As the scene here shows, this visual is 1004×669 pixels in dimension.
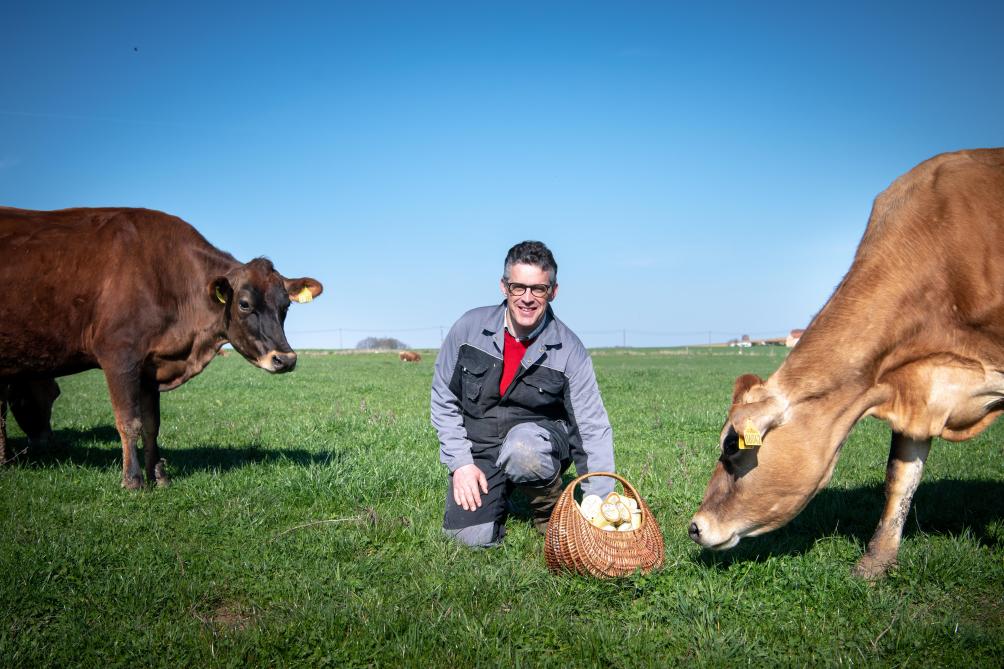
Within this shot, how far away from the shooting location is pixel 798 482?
4102 mm

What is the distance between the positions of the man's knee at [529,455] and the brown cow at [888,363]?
3.66 ft

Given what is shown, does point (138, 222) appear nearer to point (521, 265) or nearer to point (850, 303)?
point (521, 265)

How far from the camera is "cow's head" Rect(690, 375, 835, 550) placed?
406cm

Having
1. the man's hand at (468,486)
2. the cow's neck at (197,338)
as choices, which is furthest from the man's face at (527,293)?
the cow's neck at (197,338)

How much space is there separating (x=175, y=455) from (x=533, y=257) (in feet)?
18.2

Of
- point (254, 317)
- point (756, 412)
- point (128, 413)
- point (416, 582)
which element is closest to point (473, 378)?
point (416, 582)

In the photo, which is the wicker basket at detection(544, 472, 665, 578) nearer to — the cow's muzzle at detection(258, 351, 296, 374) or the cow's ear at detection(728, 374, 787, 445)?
the cow's ear at detection(728, 374, 787, 445)

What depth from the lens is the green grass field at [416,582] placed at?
3.48 metres

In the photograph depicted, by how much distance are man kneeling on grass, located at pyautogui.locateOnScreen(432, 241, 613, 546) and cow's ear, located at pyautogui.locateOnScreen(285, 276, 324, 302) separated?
3391 mm

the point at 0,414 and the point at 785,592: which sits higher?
the point at 0,414

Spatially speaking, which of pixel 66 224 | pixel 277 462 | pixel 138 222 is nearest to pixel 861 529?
pixel 277 462

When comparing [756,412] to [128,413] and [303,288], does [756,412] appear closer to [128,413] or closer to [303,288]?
[128,413]

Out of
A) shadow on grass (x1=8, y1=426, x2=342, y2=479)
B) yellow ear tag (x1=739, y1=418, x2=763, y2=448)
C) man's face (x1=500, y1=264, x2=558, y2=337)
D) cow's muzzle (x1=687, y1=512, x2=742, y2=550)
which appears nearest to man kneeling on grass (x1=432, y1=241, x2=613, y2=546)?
man's face (x1=500, y1=264, x2=558, y2=337)

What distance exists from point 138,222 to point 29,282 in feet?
3.66
